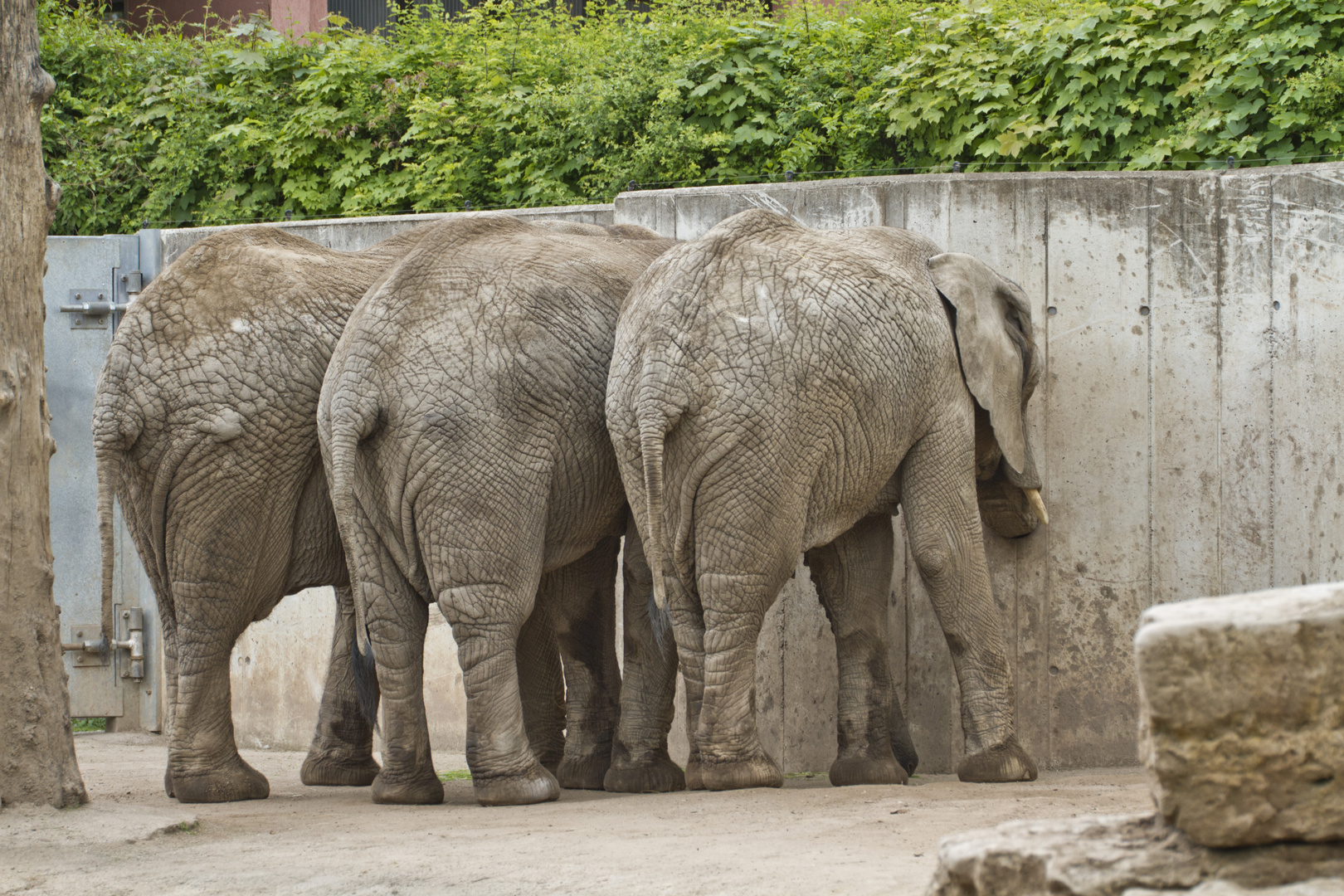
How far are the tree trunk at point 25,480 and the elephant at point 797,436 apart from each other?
7.22 ft

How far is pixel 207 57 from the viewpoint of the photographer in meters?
11.8

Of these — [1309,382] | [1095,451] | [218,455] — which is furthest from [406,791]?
[1309,382]

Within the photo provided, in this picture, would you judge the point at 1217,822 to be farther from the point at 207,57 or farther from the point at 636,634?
the point at 207,57

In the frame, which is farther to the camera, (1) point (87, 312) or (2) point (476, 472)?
(1) point (87, 312)

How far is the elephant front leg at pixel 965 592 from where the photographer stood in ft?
21.6

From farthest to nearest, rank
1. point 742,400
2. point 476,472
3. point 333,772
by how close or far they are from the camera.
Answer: point 333,772
point 476,472
point 742,400

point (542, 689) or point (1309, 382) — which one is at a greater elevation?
point (1309, 382)

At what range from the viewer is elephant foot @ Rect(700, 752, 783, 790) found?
6.19 m

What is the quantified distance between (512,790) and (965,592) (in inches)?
80.8

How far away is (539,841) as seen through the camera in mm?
5156

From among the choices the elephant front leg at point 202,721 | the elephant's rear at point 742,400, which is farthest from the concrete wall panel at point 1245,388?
the elephant front leg at point 202,721

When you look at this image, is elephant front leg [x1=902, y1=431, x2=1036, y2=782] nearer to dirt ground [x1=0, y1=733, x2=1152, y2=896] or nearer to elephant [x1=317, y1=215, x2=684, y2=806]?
dirt ground [x1=0, y1=733, x2=1152, y2=896]

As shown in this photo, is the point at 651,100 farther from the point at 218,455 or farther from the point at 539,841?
the point at 539,841

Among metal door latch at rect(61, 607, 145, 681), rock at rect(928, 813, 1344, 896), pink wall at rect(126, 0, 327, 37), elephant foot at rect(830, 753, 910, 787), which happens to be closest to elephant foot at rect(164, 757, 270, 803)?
elephant foot at rect(830, 753, 910, 787)
